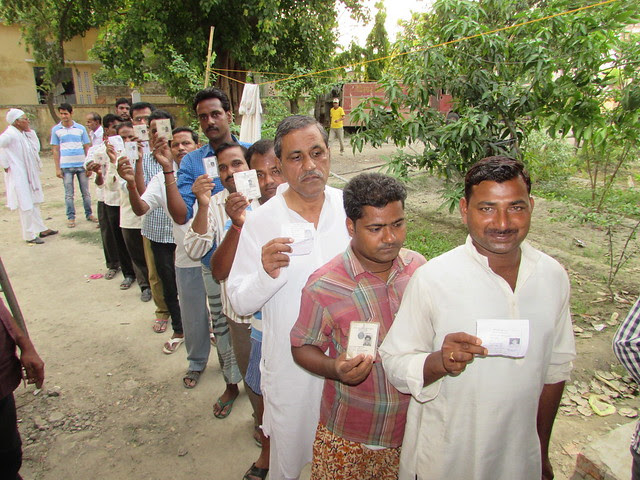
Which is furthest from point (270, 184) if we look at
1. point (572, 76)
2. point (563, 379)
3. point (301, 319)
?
point (572, 76)

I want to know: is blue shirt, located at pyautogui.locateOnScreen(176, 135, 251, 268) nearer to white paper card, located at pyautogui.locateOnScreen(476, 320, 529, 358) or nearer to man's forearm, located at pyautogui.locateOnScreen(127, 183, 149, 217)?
man's forearm, located at pyautogui.locateOnScreen(127, 183, 149, 217)

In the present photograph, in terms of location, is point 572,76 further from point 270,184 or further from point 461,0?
point 270,184

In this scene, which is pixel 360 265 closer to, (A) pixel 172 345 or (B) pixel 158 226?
(B) pixel 158 226

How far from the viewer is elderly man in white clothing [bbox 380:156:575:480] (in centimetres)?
153

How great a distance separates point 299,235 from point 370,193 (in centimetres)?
38

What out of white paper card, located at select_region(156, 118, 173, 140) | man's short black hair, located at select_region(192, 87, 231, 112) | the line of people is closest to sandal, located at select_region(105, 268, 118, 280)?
white paper card, located at select_region(156, 118, 173, 140)

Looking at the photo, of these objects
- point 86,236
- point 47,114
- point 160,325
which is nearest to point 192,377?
point 160,325

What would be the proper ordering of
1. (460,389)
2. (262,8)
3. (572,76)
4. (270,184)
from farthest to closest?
(262,8) < (572,76) < (270,184) < (460,389)

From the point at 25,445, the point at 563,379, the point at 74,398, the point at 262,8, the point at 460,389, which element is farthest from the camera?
the point at 262,8

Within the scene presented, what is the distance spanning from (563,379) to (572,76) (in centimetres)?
333

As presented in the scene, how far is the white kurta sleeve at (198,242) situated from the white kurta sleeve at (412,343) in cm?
161

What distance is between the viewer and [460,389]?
5.08 ft

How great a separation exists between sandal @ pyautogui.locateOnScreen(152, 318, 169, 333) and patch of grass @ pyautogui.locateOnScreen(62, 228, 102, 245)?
3.45 m

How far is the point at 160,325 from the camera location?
15.0 feet
